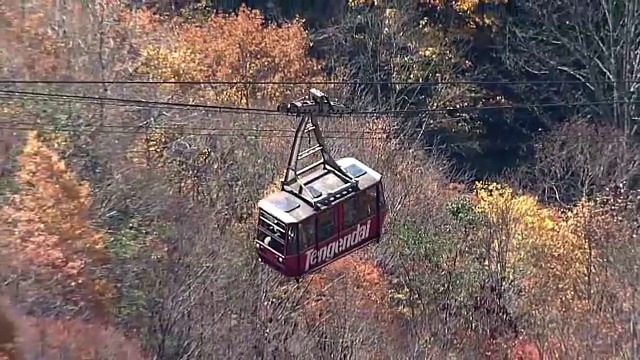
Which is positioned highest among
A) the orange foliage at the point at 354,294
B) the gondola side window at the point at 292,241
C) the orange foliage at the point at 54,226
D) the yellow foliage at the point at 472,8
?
the yellow foliage at the point at 472,8

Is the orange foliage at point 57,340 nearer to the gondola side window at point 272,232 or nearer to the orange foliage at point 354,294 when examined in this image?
the gondola side window at point 272,232

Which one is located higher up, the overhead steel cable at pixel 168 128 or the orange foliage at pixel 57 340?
the overhead steel cable at pixel 168 128

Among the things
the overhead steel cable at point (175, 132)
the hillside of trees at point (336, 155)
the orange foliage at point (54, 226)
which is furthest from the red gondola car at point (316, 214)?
the overhead steel cable at point (175, 132)

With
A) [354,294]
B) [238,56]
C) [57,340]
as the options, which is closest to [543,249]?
[354,294]

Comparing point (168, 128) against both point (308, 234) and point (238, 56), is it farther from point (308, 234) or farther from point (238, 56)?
point (308, 234)

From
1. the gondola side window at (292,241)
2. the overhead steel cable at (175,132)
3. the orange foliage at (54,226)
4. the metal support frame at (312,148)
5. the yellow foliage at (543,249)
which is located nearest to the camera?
the metal support frame at (312,148)

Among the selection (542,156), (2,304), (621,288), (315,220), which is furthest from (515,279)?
(2,304)

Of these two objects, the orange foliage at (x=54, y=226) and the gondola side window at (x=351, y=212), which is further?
the orange foliage at (x=54, y=226)
